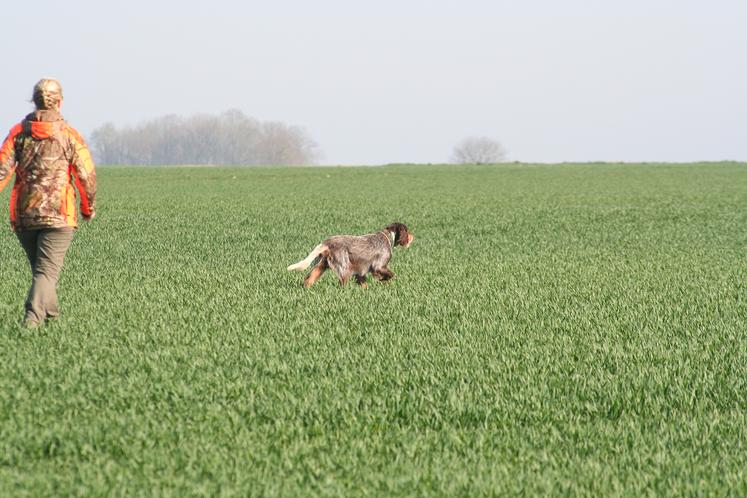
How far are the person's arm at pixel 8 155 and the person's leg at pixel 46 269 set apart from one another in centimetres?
60

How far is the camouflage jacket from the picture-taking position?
8.47m

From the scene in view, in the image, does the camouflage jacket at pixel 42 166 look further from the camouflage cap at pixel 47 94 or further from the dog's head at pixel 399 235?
the dog's head at pixel 399 235

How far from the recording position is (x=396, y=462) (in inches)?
205

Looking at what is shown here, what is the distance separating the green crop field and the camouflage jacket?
3.52ft

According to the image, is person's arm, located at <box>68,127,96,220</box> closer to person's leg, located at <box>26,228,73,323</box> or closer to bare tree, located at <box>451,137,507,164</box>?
person's leg, located at <box>26,228,73,323</box>

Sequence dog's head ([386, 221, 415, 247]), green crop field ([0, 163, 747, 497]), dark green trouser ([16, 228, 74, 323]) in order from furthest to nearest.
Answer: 1. dog's head ([386, 221, 415, 247])
2. dark green trouser ([16, 228, 74, 323])
3. green crop field ([0, 163, 747, 497])

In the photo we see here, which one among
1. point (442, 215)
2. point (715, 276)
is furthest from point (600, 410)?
point (442, 215)

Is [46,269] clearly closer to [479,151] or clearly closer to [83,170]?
[83,170]

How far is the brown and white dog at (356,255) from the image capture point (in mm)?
11328

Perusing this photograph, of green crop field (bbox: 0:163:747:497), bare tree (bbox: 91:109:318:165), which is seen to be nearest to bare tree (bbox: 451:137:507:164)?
bare tree (bbox: 91:109:318:165)

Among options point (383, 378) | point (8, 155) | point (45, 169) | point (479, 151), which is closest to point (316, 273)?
point (45, 169)

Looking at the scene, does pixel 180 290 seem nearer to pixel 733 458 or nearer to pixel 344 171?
pixel 733 458

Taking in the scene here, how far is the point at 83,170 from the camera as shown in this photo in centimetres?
864

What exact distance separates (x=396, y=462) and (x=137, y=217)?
22.7m
